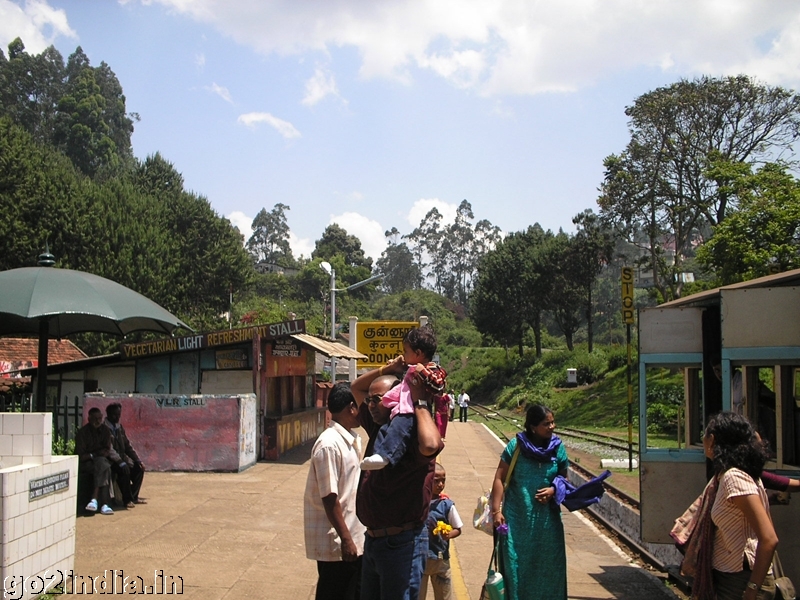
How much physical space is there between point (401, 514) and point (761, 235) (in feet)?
73.6

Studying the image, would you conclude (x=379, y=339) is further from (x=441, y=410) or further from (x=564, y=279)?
(x=564, y=279)

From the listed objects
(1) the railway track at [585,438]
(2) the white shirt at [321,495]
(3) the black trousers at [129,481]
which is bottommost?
(1) the railway track at [585,438]

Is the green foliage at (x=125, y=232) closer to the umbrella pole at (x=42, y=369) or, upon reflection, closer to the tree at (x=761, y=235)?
the umbrella pole at (x=42, y=369)

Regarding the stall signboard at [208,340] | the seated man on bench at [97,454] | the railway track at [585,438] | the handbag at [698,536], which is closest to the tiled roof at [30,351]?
the stall signboard at [208,340]

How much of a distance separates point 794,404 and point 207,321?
35.5m

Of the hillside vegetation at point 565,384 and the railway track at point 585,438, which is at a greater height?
the hillside vegetation at point 565,384

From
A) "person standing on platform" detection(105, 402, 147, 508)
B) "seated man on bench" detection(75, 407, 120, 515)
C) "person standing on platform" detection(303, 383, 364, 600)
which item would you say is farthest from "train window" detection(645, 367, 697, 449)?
"person standing on platform" detection(303, 383, 364, 600)

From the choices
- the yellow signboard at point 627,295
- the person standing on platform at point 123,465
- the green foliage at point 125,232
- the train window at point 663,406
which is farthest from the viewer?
the green foliage at point 125,232

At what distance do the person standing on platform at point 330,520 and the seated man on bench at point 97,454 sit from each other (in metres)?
Result: 5.87

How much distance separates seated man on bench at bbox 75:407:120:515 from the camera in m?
9.50

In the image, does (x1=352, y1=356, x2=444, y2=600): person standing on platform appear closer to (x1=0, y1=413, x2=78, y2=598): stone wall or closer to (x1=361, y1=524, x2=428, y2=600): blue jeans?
(x1=361, y1=524, x2=428, y2=600): blue jeans

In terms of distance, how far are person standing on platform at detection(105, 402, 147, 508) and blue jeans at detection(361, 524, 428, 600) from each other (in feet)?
22.7

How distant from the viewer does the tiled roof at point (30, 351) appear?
81.5ft

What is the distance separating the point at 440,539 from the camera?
5113mm
